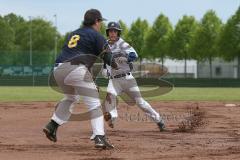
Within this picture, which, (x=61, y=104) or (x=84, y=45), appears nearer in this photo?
(x=84, y=45)

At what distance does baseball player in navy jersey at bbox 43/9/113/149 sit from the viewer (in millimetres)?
8266

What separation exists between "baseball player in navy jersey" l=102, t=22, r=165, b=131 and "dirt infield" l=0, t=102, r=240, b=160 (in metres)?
0.41

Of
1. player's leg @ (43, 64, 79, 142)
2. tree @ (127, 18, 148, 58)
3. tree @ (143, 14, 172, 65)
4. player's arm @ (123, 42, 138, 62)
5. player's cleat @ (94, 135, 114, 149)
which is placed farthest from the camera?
tree @ (127, 18, 148, 58)

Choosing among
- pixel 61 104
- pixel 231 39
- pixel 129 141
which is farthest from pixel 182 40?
pixel 61 104

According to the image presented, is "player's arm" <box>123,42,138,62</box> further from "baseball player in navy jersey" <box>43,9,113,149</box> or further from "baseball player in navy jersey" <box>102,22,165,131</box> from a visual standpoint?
"baseball player in navy jersey" <box>43,9,113,149</box>

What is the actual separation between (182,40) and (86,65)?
53.1 metres

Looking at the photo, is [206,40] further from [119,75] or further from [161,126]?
[119,75]

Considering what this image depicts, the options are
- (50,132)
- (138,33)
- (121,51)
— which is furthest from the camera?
(138,33)

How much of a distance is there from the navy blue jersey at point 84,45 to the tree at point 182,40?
169ft

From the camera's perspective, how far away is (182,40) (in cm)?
6088

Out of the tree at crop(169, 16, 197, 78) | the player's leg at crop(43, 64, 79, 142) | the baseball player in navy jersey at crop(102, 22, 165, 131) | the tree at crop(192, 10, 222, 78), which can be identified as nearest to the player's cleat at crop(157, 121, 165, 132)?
the baseball player in navy jersey at crop(102, 22, 165, 131)

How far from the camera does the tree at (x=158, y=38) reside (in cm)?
6278

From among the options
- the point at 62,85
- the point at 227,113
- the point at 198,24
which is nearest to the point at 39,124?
the point at 62,85

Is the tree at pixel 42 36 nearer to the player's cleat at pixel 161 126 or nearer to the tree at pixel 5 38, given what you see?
the tree at pixel 5 38
